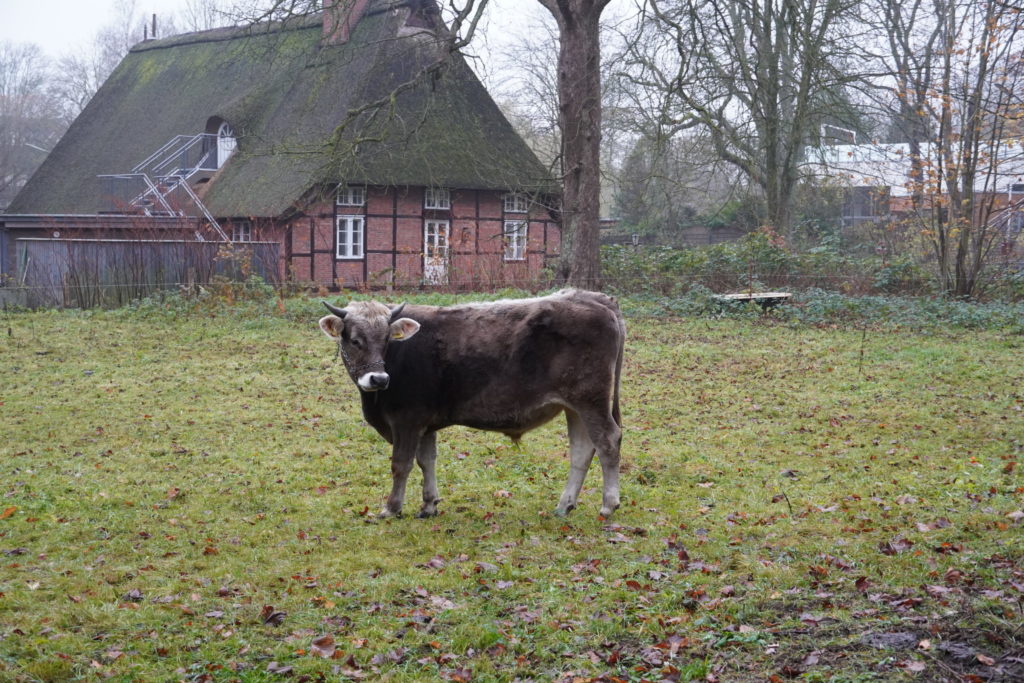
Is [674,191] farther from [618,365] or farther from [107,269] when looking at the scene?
[618,365]

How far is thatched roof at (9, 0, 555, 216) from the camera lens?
101ft

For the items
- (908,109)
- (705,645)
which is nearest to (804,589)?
(705,645)

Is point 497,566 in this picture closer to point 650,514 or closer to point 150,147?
point 650,514

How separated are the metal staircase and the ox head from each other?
27494mm

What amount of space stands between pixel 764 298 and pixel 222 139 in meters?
22.7

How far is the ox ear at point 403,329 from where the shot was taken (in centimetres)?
762

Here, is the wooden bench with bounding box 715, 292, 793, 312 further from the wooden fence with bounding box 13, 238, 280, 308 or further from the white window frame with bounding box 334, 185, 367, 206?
the white window frame with bounding box 334, 185, 367, 206

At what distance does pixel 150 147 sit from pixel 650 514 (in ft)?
115

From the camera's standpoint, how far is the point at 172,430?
36.6ft

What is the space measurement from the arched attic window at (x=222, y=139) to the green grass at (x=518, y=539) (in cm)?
2379

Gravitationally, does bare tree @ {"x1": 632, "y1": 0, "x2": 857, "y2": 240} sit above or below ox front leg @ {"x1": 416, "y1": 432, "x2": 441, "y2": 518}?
above

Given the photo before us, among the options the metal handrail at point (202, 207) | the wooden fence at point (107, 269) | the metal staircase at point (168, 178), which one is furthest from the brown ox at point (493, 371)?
the metal staircase at point (168, 178)

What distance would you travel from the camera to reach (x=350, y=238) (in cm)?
3206

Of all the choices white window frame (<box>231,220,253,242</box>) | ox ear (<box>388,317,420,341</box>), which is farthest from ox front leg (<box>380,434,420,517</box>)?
white window frame (<box>231,220,253,242</box>)
